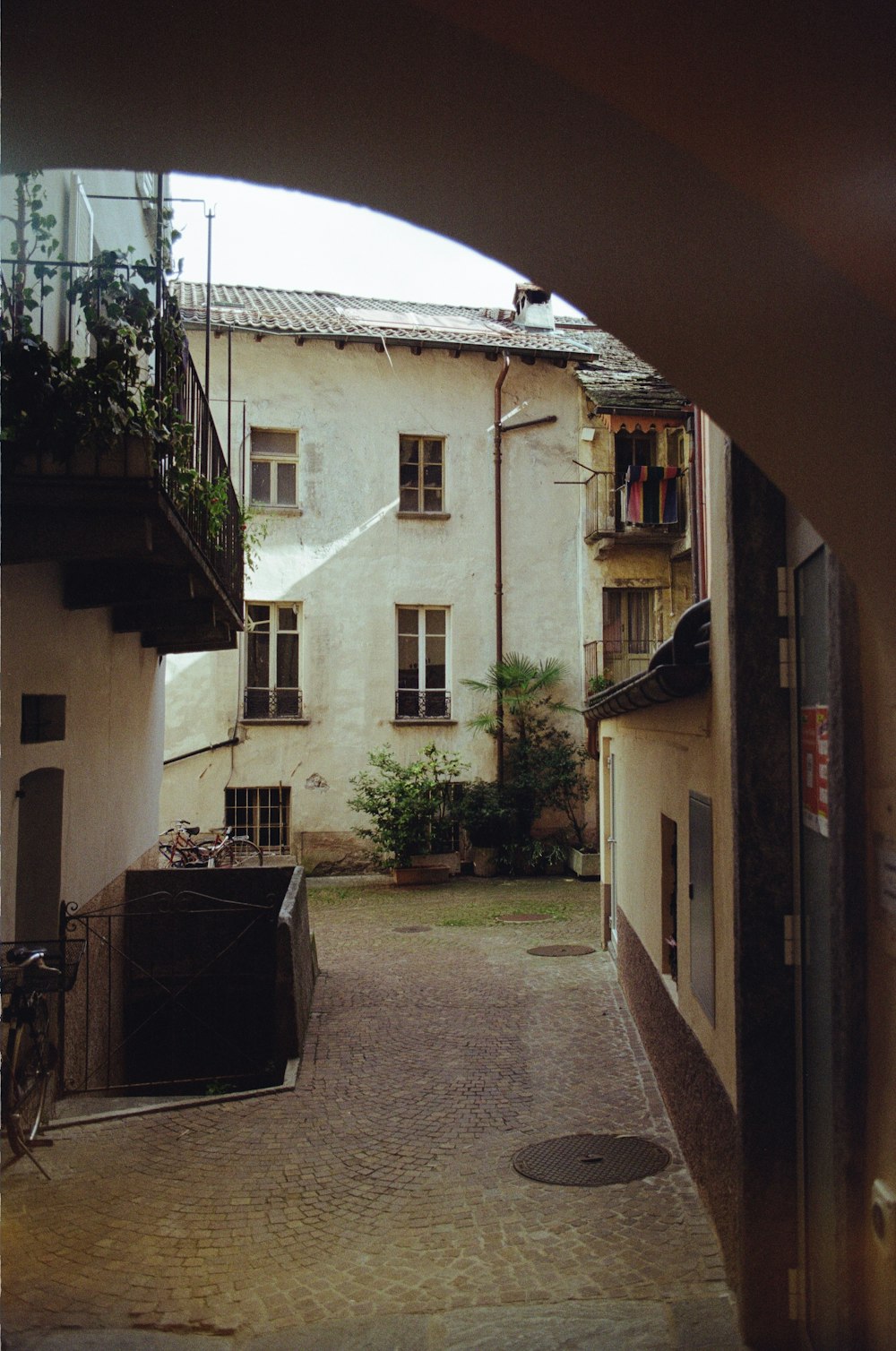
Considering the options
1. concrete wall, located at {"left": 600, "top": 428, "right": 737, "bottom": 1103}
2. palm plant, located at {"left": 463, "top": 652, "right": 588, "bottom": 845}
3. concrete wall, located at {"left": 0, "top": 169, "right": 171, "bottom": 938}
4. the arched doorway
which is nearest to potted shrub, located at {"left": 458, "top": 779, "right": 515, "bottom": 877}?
palm plant, located at {"left": 463, "top": 652, "right": 588, "bottom": 845}

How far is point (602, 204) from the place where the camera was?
2.39 meters

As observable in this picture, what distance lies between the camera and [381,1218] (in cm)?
518

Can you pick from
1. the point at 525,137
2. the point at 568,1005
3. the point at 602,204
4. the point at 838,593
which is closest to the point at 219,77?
the point at 525,137

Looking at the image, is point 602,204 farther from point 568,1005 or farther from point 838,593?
point 568,1005

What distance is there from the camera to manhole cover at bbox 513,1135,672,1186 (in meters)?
5.61

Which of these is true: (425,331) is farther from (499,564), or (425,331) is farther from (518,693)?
(518,693)

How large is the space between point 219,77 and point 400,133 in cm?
41

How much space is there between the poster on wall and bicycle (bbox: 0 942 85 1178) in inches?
158

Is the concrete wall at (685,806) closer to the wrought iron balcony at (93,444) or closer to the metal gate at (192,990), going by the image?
the wrought iron balcony at (93,444)

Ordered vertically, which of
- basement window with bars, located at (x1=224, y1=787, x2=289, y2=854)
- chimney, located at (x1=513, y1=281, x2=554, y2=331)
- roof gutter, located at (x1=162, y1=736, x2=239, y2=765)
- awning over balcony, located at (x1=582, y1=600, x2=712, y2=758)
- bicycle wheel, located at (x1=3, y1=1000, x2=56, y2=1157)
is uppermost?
chimney, located at (x1=513, y1=281, x2=554, y2=331)

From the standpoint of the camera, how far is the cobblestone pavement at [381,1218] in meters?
4.16

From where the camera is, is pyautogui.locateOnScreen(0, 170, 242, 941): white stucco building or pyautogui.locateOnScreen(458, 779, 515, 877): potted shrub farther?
pyautogui.locateOnScreen(458, 779, 515, 877): potted shrub

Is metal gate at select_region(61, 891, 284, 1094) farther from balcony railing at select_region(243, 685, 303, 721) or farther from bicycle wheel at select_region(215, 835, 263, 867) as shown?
balcony railing at select_region(243, 685, 303, 721)

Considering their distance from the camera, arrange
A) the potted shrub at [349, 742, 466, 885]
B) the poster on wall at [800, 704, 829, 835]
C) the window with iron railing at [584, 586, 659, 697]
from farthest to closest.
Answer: the window with iron railing at [584, 586, 659, 697] < the potted shrub at [349, 742, 466, 885] < the poster on wall at [800, 704, 829, 835]
